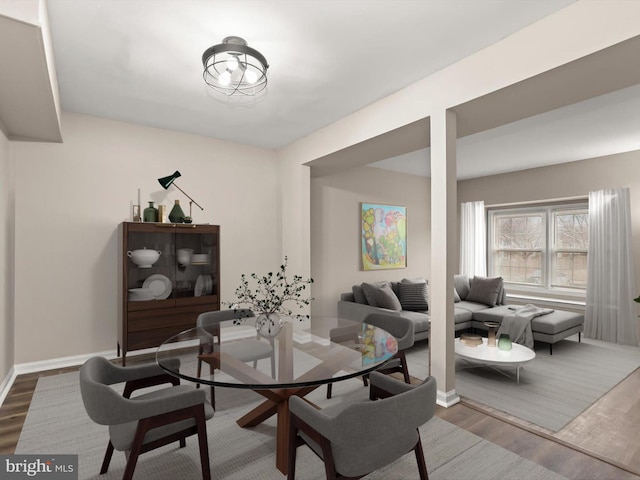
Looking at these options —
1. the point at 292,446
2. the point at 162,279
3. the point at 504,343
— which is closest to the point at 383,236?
the point at 504,343

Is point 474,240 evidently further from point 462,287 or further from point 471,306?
point 471,306

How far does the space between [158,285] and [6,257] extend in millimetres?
1278

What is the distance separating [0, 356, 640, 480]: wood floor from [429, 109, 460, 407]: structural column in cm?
29

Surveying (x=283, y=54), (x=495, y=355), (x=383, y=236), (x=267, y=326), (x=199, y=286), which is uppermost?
(x=283, y=54)

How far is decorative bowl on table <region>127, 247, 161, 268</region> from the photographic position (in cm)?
358

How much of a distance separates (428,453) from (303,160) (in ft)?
11.1

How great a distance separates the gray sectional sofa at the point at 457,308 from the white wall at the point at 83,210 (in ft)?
6.16

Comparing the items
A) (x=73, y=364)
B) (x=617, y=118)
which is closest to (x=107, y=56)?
(x=73, y=364)

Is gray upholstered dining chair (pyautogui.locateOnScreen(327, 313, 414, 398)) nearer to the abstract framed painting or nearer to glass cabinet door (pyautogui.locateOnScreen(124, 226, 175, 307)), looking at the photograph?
glass cabinet door (pyautogui.locateOnScreen(124, 226, 175, 307))

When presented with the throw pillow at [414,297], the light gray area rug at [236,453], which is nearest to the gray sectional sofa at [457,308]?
the throw pillow at [414,297]

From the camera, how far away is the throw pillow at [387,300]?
474cm

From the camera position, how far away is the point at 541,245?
20.4ft

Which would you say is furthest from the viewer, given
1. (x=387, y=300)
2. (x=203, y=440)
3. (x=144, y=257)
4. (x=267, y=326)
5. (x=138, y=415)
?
(x=387, y=300)

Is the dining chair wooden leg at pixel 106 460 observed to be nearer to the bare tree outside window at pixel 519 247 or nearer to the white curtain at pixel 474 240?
the white curtain at pixel 474 240
